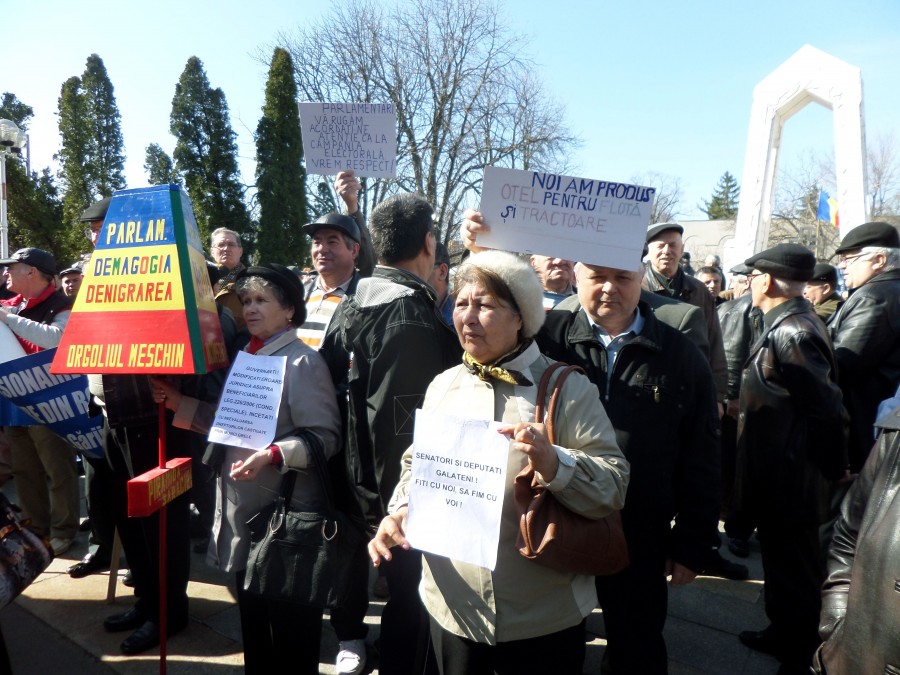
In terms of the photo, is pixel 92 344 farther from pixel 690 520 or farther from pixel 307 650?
pixel 690 520

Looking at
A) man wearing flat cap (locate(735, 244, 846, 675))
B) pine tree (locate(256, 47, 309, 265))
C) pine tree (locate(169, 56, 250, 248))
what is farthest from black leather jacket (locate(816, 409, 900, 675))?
pine tree (locate(169, 56, 250, 248))

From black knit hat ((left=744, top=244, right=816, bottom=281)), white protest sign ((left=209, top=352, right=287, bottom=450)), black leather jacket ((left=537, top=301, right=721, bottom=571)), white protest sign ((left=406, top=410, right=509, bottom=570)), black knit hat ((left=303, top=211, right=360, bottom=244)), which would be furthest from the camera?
black knit hat ((left=303, top=211, right=360, bottom=244))

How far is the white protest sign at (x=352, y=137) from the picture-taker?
148 inches

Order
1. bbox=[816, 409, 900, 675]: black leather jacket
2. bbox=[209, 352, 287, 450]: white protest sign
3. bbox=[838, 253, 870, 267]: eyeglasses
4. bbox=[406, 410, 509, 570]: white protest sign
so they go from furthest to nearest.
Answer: bbox=[838, 253, 870, 267]: eyeglasses < bbox=[209, 352, 287, 450]: white protest sign < bbox=[406, 410, 509, 570]: white protest sign < bbox=[816, 409, 900, 675]: black leather jacket

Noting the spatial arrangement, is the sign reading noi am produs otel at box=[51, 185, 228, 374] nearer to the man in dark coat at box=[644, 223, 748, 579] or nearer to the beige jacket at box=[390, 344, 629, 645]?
the beige jacket at box=[390, 344, 629, 645]

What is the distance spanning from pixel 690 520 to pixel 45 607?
3766 mm

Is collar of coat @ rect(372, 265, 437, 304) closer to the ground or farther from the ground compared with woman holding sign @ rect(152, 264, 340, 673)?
farther from the ground

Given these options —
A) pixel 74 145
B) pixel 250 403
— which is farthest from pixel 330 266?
pixel 74 145

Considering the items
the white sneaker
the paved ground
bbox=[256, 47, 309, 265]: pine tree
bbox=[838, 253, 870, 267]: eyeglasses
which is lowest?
the paved ground

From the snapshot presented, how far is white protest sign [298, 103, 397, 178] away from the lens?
148 inches

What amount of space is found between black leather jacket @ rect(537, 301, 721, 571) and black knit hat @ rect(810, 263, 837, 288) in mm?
3699

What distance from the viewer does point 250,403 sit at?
2418 millimetres

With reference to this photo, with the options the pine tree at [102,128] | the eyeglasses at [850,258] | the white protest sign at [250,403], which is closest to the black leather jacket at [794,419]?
the eyeglasses at [850,258]

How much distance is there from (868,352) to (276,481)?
346cm
